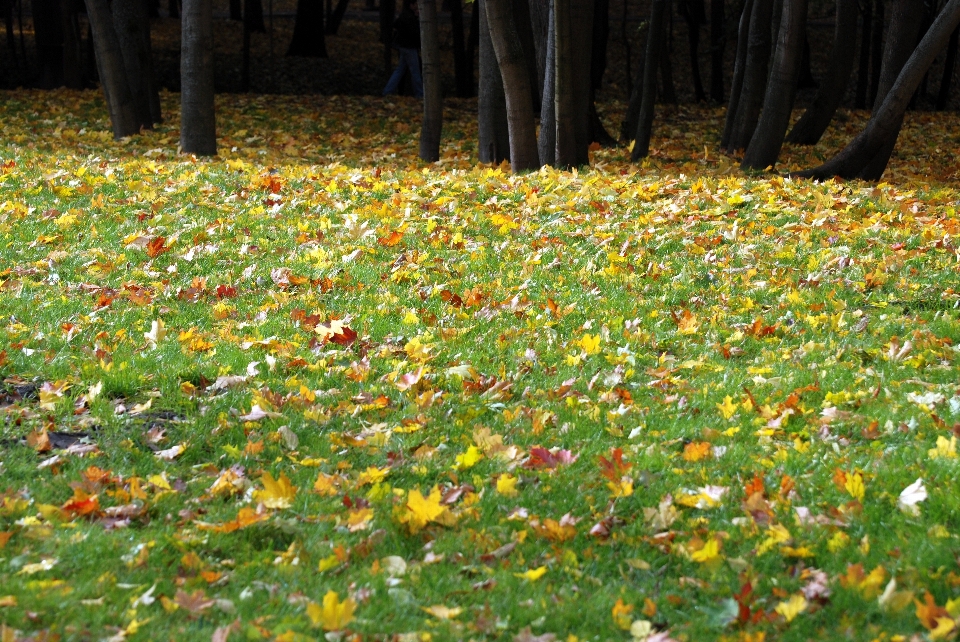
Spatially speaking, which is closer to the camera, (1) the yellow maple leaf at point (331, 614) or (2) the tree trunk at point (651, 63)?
(1) the yellow maple leaf at point (331, 614)

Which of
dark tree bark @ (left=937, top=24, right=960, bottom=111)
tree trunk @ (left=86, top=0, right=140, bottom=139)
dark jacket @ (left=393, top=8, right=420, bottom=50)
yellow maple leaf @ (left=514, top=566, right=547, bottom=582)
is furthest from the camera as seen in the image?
dark tree bark @ (left=937, top=24, right=960, bottom=111)

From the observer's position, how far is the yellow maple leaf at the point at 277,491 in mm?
3771

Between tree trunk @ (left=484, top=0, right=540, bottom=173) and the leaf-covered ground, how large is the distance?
81.2 inches

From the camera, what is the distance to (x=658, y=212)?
8438 mm

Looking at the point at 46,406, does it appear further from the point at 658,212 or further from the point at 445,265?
the point at 658,212

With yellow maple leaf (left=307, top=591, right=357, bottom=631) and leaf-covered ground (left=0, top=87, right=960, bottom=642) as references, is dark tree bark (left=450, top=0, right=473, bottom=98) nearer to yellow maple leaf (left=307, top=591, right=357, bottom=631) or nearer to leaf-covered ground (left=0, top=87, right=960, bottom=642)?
leaf-covered ground (left=0, top=87, right=960, bottom=642)

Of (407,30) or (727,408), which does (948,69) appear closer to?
(407,30)

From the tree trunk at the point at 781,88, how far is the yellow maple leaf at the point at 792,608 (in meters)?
9.36

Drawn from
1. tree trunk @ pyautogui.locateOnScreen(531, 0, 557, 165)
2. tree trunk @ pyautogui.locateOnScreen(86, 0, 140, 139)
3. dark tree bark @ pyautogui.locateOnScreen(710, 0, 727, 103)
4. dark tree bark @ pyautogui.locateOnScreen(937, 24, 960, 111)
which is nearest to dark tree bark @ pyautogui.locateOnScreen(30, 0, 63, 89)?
tree trunk @ pyautogui.locateOnScreen(86, 0, 140, 139)

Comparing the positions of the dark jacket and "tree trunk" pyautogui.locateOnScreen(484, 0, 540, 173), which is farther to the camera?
the dark jacket

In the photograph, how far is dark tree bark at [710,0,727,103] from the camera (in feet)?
75.0

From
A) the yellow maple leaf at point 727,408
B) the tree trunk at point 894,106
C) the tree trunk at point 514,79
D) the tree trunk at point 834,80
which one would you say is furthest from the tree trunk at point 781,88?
the yellow maple leaf at point 727,408

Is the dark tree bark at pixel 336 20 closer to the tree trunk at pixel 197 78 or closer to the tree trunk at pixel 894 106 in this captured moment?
the tree trunk at pixel 197 78

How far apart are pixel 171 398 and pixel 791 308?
353 centimetres
